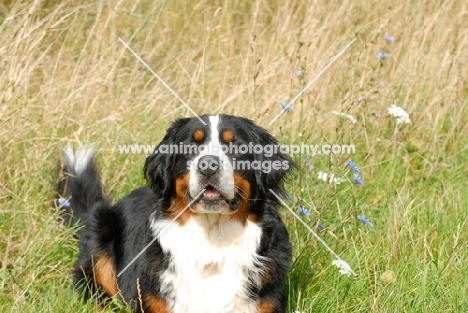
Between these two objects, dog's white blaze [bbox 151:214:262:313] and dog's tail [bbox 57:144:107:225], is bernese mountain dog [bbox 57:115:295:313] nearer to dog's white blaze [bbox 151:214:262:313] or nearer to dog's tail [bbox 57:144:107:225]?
dog's white blaze [bbox 151:214:262:313]

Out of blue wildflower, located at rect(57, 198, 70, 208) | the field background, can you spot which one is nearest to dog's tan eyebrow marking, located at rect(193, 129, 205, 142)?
the field background

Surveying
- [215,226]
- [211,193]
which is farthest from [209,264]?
[211,193]

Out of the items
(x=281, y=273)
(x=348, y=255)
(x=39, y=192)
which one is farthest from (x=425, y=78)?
(x=39, y=192)

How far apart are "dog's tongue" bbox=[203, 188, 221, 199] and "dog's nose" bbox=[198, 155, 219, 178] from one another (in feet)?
0.26

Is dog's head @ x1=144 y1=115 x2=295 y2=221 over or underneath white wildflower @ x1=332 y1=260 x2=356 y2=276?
over

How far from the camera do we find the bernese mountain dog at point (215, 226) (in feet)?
10.5

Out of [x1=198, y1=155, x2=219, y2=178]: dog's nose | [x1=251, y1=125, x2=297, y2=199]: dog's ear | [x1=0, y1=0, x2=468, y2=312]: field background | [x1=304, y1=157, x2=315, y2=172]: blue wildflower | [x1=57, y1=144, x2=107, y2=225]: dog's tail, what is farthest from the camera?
[x1=57, y1=144, x2=107, y2=225]: dog's tail

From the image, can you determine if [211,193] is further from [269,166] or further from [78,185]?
[78,185]

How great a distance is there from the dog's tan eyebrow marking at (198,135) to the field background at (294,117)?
0.70 metres

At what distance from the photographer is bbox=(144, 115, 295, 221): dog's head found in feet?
10.1

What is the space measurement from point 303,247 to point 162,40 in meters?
2.74

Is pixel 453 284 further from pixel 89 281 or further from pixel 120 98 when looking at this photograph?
pixel 120 98

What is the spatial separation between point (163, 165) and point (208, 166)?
0.46m

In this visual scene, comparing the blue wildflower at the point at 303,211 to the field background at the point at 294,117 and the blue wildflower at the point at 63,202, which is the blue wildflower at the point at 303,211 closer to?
the field background at the point at 294,117
